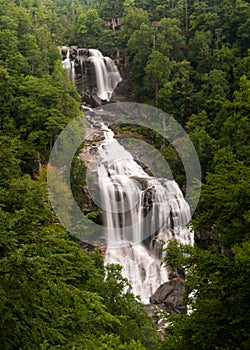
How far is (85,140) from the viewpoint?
27.2m

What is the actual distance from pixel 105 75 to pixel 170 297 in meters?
24.3

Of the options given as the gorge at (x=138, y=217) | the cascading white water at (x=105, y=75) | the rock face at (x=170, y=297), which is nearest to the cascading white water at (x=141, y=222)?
the gorge at (x=138, y=217)

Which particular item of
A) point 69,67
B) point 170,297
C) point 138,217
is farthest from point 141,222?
point 69,67

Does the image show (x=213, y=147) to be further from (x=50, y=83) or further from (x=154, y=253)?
(x=50, y=83)

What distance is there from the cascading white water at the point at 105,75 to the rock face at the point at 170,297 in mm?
21216

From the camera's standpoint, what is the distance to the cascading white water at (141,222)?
19.5 meters

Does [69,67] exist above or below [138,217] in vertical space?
above

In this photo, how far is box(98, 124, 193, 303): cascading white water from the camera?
64.1ft

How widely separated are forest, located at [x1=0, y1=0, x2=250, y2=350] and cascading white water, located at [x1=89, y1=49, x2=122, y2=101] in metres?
1.41

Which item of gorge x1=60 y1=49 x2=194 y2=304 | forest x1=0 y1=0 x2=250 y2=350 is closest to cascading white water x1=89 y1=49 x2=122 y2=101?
forest x1=0 y1=0 x2=250 y2=350

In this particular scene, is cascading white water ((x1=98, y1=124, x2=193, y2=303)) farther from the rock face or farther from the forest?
the forest

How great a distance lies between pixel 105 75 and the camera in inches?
1437

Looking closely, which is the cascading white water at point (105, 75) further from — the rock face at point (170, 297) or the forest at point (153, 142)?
the rock face at point (170, 297)

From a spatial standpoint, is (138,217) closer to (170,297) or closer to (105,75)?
(170,297)
